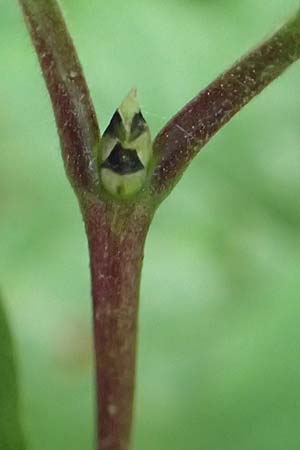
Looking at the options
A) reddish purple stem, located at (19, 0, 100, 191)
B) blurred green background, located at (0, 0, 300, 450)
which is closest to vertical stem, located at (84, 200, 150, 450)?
reddish purple stem, located at (19, 0, 100, 191)

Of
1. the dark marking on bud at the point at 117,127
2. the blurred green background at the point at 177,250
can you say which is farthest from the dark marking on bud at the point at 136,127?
the blurred green background at the point at 177,250

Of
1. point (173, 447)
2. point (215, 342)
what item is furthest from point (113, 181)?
point (215, 342)

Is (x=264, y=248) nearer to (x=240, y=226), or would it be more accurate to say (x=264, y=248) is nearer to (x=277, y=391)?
(x=240, y=226)

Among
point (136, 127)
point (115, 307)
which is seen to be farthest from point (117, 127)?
point (115, 307)

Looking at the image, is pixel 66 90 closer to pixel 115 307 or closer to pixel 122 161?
pixel 122 161

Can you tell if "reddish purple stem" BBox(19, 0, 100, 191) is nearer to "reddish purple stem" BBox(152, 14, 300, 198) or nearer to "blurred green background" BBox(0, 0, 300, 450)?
"reddish purple stem" BBox(152, 14, 300, 198)

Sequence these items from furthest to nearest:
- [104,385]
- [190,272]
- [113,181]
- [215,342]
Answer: [190,272]
[215,342]
[104,385]
[113,181]
